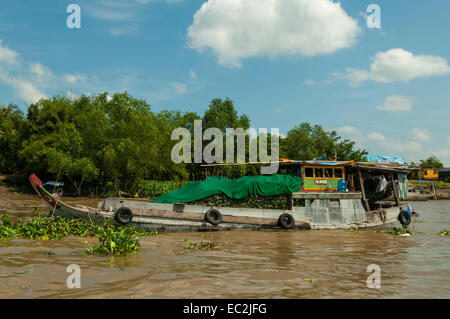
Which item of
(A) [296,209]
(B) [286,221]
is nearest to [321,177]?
(A) [296,209]

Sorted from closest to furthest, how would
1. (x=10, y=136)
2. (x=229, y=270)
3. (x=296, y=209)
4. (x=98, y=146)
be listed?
(x=229, y=270), (x=296, y=209), (x=98, y=146), (x=10, y=136)

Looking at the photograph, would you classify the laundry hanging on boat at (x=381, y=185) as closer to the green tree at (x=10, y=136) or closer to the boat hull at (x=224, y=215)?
the boat hull at (x=224, y=215)

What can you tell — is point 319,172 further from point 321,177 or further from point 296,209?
point 296,209

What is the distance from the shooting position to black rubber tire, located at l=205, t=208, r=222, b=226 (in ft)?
51.3

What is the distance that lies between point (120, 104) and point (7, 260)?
46481 mm

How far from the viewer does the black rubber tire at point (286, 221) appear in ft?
54.4

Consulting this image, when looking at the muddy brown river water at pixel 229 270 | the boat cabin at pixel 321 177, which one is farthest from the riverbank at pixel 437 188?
the muddy brown river water at pixel 229 270

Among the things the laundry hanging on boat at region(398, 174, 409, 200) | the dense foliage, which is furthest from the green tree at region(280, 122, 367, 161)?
the laundry hanging on boat at region(398, 174, 409, 200)

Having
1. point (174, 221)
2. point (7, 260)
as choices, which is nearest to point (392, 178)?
point (174, 221)

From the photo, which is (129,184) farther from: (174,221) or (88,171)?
(174,221)

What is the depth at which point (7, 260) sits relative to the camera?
794 centimetres

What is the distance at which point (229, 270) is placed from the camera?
7.96m

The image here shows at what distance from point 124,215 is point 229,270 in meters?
8.00

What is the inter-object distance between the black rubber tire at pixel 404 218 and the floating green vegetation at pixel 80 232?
556 inches
